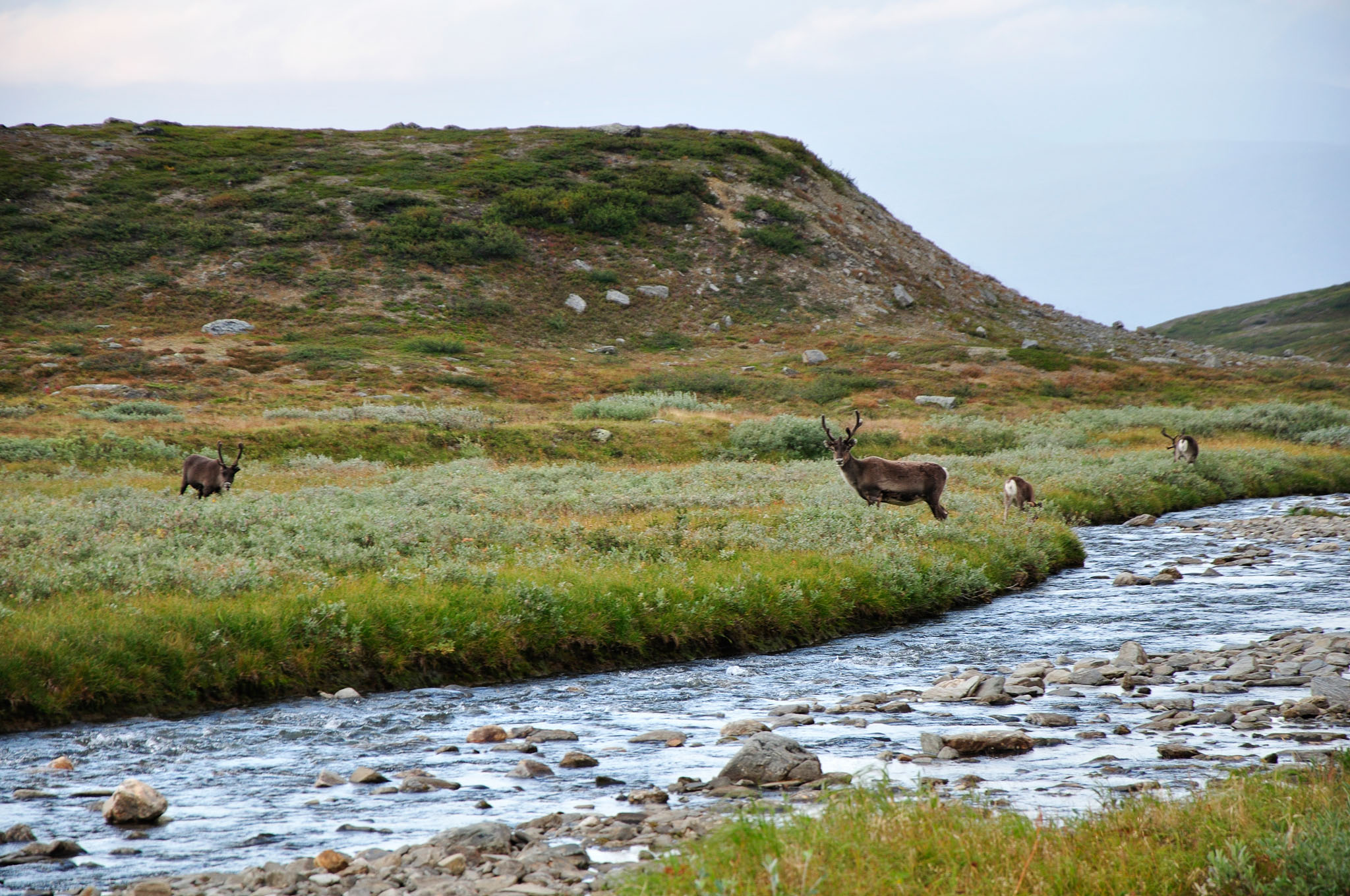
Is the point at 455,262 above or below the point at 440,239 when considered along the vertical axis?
below

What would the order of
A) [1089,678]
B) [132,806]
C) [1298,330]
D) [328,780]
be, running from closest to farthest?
[132,806] < [328,780] < [1089,678] < [1298,330]

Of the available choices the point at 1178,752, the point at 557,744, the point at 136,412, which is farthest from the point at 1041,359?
the point at 557,744

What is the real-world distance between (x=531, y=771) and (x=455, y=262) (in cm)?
6947

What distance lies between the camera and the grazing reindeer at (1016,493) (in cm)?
2356

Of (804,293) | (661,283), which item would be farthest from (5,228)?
(804,293)

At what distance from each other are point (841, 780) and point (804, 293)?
73113 millimetres

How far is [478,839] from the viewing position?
6344mm

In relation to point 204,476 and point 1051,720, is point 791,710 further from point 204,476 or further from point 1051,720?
point 204,476

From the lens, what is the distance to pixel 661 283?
76000 mm

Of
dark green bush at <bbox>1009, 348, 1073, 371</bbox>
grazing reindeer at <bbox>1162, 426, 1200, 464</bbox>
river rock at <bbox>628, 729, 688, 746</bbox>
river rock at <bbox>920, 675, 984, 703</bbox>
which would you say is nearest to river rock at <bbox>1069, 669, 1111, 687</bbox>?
river rock at <bbox>920, 675, 984, 703</bbox>

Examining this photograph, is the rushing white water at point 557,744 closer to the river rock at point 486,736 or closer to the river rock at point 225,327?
the river rock at point 486,736

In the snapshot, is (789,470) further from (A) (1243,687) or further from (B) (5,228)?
(B) (5,228)

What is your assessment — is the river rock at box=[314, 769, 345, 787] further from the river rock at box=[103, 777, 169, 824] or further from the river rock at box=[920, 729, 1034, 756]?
the river rock at box=[920, 729, 1034, 756]

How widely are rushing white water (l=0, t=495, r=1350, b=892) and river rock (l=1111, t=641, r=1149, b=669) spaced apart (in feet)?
2.27
